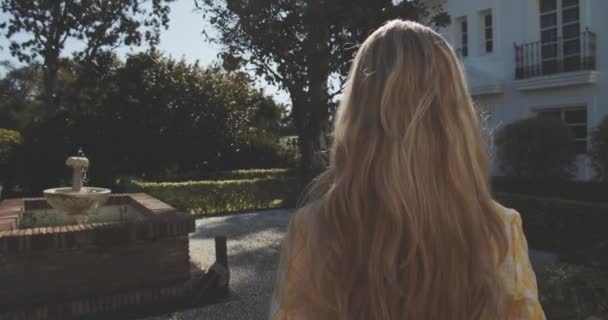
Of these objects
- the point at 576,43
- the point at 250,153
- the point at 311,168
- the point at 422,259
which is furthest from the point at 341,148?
the point at 250,153

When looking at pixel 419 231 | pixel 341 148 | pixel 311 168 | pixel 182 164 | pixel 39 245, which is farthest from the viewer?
pixel 182 164

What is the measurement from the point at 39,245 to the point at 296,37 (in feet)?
30.7

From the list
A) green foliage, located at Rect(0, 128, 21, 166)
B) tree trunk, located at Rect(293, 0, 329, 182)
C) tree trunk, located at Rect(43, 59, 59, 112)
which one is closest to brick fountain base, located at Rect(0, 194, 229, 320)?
tree trunk, located at Rect(293, 0, 329, 182)

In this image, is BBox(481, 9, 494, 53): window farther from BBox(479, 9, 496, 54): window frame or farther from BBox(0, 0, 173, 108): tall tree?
BBox(0, 0, 173, 108): tall tree

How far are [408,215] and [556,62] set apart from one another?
14.7 m

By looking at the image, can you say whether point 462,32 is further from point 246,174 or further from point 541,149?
point 246,174

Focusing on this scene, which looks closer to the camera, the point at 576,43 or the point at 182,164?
the point at 576,43

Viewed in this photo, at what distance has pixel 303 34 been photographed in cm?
1298

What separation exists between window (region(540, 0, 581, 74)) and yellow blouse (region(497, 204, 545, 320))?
13976 millimetres

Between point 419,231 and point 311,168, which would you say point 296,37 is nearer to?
point 311,168

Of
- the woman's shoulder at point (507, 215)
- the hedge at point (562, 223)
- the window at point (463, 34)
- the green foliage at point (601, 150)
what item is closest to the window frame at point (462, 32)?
the window at point (463, 34)

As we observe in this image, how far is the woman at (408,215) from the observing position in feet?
3.88

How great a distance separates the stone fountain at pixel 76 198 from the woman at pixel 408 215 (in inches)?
247

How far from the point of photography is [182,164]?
667 inches
